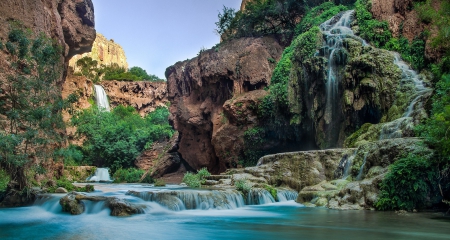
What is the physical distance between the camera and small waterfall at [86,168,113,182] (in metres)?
31.9

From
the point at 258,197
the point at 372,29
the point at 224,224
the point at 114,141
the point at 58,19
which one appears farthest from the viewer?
the point at 114,141

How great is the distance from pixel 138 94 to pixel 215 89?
104ft

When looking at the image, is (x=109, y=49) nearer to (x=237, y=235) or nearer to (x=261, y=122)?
(x=261, y=122)

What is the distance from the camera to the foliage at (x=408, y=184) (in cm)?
913

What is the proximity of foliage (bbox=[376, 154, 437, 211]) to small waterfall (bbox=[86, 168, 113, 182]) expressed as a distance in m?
27.5

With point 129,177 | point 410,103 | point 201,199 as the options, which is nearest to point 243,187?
point 201,199

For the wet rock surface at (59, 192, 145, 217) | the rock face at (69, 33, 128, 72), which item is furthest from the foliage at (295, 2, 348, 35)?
the rock face at (69, 33, 128, 72)

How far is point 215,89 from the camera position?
94.2ft

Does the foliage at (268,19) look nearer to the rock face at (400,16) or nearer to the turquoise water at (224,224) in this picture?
the rock face at (400,16)

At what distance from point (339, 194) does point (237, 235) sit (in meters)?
4.70

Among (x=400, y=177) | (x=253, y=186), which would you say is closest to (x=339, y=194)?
(x=400, y=177)

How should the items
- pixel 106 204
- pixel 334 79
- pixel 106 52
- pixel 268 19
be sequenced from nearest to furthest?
1. pixel 106 204
2. pixel 334 79
3. pixel 268 19
4. pixel 106 52

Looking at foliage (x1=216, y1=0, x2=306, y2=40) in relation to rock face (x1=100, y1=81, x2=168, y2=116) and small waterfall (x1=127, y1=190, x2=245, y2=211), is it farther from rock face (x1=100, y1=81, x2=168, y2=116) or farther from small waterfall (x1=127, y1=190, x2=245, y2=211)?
rock face (x1=100, y1=81, x2=168, y2=116)

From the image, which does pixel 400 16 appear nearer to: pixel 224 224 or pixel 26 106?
pixel 224 224
